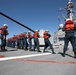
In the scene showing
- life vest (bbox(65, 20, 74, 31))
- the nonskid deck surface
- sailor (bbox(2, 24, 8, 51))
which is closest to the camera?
the nonskid deck surface

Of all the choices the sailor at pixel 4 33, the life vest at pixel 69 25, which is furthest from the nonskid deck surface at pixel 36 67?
the sailor at pixel 4 33

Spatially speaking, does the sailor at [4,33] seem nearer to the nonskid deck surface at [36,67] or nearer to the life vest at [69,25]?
the life vest at [69,25]

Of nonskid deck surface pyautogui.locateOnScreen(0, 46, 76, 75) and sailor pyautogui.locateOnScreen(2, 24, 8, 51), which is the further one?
sailor pyautogui.locateOnScreen(2, 24, 8, 51)

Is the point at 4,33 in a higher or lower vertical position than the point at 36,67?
higher

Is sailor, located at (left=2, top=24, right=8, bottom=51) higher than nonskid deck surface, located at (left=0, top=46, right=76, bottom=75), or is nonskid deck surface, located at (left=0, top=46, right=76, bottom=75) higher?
sailor, located at (left=2, top=24, right=8, bottom=51)

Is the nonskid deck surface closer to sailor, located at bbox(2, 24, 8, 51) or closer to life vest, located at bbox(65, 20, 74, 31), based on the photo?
life vest, located at bbox(65, 20, 74, 31)

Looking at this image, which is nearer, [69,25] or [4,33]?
[69,25]

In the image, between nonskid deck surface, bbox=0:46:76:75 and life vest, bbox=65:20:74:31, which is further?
life vest, bbox=65:20:74:31

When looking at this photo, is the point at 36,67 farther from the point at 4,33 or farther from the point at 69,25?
the point at 4,33

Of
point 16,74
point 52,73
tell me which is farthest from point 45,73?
point 16,74

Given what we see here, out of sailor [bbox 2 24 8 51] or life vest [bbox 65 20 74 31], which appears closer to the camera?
life vest [bbox 65 20 74 31]

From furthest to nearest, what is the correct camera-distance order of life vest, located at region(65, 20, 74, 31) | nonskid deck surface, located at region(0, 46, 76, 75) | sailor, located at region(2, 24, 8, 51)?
sailor, located at region(2, 24, 8, 51)
life vest, located at region(65, 20, 74, 31)
nonskid deck surface, located at region(0, 46, 76, 75)

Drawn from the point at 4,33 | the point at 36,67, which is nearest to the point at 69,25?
the point at 36,67

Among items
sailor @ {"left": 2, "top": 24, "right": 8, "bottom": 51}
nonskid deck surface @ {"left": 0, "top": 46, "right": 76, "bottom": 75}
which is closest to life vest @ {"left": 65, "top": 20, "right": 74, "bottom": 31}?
nonskid deck surface @ {"left": 0, "top": 46, "right": 76, "bottom": 75}
